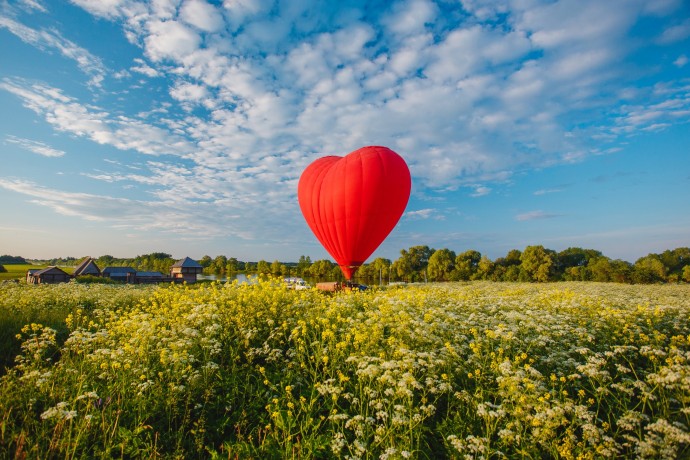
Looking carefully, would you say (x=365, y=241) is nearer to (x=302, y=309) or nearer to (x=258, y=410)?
(x=302, y=309)

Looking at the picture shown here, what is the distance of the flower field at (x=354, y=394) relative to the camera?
4.02 m

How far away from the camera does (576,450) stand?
3955 mm

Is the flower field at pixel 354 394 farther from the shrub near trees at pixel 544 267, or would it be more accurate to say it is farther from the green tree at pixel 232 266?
the green tree at pixel 232 266

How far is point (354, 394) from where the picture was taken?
4953 millimetres

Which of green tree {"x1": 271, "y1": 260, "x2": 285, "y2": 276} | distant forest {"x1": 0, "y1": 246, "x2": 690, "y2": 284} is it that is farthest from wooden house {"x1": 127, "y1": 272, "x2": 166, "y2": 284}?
green tree {"x1": 271, "y1": 260, "x2": 285, "y2": 276}

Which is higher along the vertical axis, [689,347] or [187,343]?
[187,343]

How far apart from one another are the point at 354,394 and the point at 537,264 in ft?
211

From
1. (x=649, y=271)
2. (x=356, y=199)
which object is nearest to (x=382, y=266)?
(x=649, y=271)

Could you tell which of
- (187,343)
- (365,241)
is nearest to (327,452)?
(187,343)

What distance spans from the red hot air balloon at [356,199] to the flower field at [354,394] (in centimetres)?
760

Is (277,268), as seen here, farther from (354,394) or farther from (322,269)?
(354,394)

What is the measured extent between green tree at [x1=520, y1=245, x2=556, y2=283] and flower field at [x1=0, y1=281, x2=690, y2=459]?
185 ft

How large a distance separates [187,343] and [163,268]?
159 metres

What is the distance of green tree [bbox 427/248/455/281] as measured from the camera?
71.3 meters
